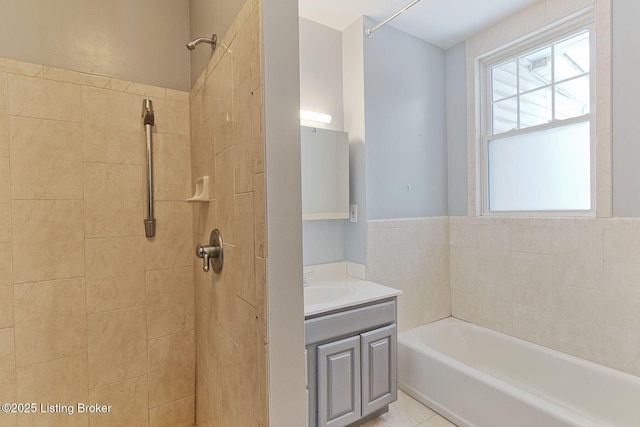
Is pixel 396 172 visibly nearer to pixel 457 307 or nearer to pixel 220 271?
pixel 457 307

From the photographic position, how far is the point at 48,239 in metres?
1.29

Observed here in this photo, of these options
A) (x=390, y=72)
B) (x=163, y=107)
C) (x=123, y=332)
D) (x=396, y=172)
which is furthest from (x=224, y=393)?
(x=390, y=72)

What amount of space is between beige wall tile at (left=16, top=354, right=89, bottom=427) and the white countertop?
1.09 meters

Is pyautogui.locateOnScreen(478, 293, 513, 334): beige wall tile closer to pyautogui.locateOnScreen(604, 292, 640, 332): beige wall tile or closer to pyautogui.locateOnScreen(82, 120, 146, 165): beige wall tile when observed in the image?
pyautogui.locateOnScreen(604, 292, 640, 332): beige wall tile

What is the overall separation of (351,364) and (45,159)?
1783mm

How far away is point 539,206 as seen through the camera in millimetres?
2213

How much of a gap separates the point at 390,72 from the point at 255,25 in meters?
Result: 1.79

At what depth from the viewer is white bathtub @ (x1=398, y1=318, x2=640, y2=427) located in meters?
1.56

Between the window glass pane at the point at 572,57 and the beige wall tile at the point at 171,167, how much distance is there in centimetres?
252

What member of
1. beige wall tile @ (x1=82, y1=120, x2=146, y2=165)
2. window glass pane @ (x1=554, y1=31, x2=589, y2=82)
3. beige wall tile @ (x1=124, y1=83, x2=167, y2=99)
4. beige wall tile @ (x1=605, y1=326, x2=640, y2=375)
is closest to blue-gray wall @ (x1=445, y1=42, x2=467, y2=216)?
Result: window glass pane @ (x1=554, y1=31, x2=589, y2=82)

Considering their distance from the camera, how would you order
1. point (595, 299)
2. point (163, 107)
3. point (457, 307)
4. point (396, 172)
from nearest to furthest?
point (163, 107)
point (595, 299)
point (396, 172)
point (457, 307)

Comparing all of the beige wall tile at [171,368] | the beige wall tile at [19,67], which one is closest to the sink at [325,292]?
the beige wall tile at [171,368]

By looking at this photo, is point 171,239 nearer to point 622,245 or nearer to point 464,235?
point 464,235

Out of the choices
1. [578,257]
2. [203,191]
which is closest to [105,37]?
[203,191]
